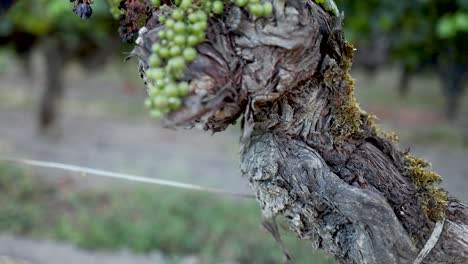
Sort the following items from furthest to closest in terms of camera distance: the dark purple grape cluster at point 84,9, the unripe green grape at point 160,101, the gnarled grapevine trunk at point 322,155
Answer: the dark purple grape cluster at point 84,9 → the gnarled grapevine trunk at point 322,155 → the unripe green grape at point 160,101

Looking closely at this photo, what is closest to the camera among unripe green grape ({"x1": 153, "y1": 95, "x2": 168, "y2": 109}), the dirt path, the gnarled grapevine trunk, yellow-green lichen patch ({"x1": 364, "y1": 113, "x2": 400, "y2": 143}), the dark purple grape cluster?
unripe green grape ({"x1": 153, "y1": 95, "x2": 168, "y2": 109})

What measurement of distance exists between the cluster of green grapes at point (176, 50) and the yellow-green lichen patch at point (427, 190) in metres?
0.69

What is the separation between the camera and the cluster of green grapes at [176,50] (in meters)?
1.01

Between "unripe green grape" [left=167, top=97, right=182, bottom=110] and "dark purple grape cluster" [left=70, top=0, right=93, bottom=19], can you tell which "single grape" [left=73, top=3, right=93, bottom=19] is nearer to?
"dark purple grape cluster" [left=70, top=0, right=93, bottom=19]

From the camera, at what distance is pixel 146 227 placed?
524 cm

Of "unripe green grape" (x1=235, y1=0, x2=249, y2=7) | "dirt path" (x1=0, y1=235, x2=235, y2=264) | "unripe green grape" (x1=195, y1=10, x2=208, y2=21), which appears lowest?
"dirt path" (x1=0, y1=235, x2=235, y2=264)

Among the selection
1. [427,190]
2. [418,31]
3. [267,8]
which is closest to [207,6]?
[267,8]

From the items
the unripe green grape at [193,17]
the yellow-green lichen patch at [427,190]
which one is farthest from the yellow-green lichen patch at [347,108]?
the unripe green grape at [193,17]

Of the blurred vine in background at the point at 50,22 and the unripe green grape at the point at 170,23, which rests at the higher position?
the unripe green grape at the point at 170,23

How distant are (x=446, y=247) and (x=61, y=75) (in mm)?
8391

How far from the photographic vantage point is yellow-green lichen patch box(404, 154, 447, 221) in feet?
4.60

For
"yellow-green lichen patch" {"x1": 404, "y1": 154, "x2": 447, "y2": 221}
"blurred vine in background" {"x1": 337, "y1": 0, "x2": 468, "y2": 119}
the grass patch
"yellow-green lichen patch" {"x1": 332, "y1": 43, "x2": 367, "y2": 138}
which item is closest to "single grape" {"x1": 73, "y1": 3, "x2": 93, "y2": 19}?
"yellow-green lichen patch" {"x1": 332, "y1": 43, "x2": 367, "y2": 138}

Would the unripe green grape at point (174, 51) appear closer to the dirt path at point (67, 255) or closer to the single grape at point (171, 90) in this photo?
Result: the single grape at point (171, 90)

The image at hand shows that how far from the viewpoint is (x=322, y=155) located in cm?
138
